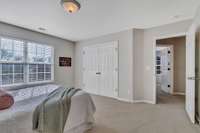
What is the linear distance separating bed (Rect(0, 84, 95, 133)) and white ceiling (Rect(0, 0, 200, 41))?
6.01 ft

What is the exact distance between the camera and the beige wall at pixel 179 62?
5363mm

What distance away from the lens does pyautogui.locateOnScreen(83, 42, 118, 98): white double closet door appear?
14.9ft

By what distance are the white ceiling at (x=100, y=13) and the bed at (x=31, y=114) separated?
6.01 feet

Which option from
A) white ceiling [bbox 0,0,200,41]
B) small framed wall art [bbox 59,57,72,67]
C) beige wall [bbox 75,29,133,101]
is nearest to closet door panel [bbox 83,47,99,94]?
small framed wall art [bbox 59,57,72,67]

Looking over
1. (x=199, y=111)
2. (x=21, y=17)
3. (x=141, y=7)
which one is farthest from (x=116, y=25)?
(x=199, y=111)

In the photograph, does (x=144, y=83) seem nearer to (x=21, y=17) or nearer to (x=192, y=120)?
(x=192, y=120)

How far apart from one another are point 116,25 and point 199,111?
9.68ft

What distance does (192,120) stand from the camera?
250cm

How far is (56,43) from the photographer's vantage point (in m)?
4.96

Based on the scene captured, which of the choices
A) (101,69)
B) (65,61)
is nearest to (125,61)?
(101,69)

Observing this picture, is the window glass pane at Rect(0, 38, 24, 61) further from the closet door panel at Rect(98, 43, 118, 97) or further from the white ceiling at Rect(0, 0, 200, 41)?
the closet door panel at Rect(98, 43, 118, 97)

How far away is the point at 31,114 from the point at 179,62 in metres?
5.97

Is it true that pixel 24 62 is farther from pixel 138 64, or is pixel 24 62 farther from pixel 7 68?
pixel 138 64

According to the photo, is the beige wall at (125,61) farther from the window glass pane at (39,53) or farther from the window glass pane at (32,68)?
the window glass pane at (32,68)
